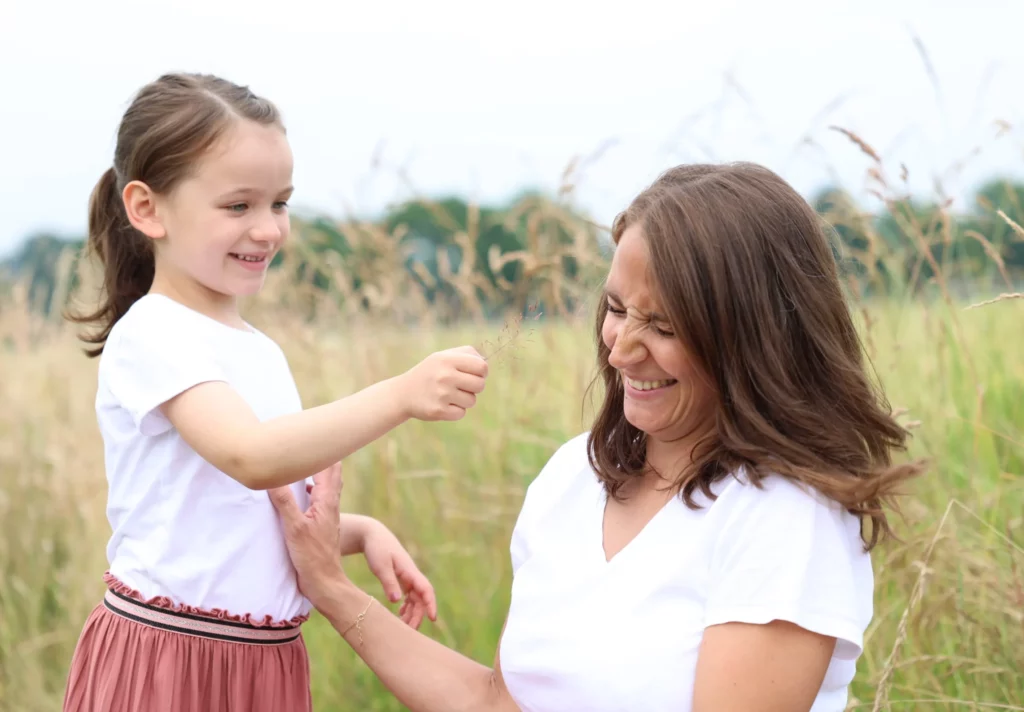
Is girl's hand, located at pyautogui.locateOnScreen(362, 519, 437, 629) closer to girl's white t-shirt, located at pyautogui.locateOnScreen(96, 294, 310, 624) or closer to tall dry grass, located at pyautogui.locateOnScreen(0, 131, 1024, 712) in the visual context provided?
girl's white t-shirt, located at pyautogui.locateOnScreen(96, 294, 310, 624)

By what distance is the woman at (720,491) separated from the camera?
1487 mm

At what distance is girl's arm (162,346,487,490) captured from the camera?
1637mm

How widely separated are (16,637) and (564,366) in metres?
2.07

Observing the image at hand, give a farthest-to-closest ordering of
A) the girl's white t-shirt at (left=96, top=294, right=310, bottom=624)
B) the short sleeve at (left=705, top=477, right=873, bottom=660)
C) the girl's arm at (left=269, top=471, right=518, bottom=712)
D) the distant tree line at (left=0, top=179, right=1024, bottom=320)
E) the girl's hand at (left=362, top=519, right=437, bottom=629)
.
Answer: the distant tree line at (left=0, top=179, right=1024, bottom=320) → the girl's hand at (left=362, top=519, right=437, bottom=629) → the girl's arm at (left=269, top=471, right=518, bottom=712) → the girl's white t-shirt at (left=96, top=294, right=310, bottom=624) → the short sleeve at (left=705, top=477, right=873, bottom=660)

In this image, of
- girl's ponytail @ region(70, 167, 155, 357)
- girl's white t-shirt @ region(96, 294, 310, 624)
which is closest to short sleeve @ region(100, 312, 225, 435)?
girl's white t-shirt @ region(96, 294, 310, 624)

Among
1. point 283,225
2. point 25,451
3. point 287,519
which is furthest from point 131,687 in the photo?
point 25,451

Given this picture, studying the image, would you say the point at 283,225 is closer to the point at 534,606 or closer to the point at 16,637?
the point at 534,606

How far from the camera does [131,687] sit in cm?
187

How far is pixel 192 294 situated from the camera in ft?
6.44

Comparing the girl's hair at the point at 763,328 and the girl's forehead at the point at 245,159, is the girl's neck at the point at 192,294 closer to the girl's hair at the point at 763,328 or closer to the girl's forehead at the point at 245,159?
the girl's forehead at the point at 245,159

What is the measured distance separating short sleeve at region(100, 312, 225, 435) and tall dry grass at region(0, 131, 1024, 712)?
0.75 m

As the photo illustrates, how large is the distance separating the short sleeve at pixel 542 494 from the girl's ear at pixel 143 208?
82 cm

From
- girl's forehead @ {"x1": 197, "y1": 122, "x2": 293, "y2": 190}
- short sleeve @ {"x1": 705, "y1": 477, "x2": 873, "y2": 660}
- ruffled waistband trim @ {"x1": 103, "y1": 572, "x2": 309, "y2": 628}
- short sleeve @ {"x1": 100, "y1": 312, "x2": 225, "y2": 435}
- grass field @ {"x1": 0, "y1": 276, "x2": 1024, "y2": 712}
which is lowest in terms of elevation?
grass field @ {"x1": 0, "y1": 276, "x2": 1024, "y2": 712}

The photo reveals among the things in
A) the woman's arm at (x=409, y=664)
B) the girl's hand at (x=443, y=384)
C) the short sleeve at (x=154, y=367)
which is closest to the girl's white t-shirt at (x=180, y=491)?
the short sleeve at (x=154, y=367)
